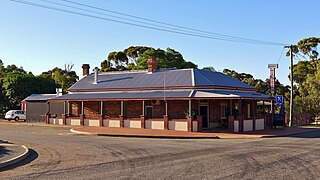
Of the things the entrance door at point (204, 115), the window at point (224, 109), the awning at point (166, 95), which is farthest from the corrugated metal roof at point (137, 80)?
the window at point (224, 109)

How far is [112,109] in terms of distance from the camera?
35.9 meters

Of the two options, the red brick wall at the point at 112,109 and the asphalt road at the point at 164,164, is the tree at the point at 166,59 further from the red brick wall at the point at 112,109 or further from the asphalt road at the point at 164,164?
the asphalt road at the point at 164,164

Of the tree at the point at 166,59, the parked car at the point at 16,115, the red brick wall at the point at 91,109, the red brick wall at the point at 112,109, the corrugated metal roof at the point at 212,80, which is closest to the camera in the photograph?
the corrugated metal roof at the point at 212,80

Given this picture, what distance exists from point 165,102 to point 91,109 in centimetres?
906

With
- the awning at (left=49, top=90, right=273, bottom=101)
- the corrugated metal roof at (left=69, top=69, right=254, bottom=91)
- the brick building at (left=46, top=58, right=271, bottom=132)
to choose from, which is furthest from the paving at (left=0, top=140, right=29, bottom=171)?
the corrugated metal roof at (left=69, top=69, right=254, bottom=91)

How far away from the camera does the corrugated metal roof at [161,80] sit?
110ft

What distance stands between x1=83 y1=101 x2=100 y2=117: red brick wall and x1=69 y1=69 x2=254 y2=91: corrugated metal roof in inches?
76.0

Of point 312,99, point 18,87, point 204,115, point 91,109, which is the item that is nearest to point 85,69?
point 91,109

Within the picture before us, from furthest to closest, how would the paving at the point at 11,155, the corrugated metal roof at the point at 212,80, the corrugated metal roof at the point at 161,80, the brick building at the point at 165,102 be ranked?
the corrugated metal roof at the point at 161,80 < the corrugated metal roof at the point at 212,80 < the brick building at the point at 165,102 < the paving at the point at 11,155

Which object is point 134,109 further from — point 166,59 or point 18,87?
point 166,59

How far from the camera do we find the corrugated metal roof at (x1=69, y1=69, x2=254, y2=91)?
33472mm

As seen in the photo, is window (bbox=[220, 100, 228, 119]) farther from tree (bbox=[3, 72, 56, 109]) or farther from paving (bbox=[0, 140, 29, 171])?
tree (bbox=[3, 72, 56, 109])

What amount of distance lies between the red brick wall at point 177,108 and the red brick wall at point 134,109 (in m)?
3.12

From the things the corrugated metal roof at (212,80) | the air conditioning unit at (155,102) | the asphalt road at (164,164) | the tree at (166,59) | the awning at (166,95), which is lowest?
the asphalt road at (164,164)
